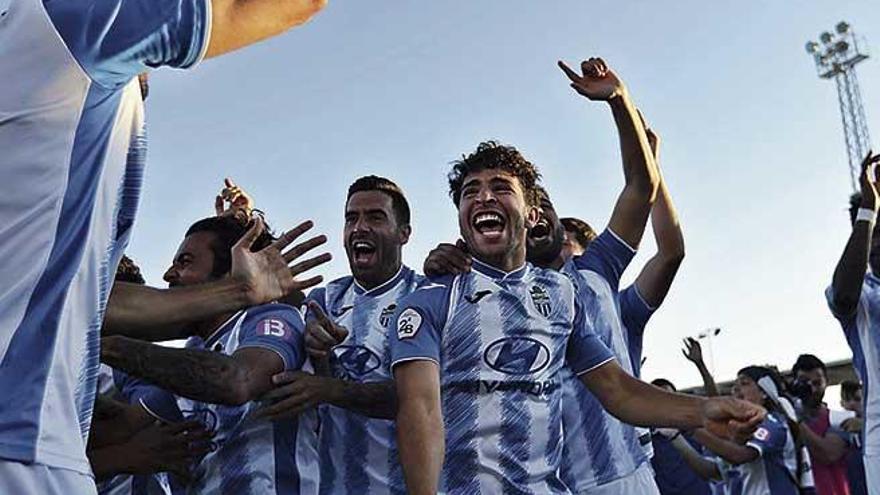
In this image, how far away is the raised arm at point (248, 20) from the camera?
86.9 inches

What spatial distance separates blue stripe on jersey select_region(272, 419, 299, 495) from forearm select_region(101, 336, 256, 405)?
2.35ft

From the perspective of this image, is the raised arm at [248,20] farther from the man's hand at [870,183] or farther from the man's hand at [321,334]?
the man's hand at [870,183]

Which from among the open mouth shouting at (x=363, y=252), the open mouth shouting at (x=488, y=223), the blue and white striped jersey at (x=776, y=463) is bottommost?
the blue and white striped jersey at (x=776, y=463)

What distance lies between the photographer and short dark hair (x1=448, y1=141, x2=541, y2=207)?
5148mm

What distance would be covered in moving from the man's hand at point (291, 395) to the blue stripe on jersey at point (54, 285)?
230cm

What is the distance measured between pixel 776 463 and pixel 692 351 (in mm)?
1278

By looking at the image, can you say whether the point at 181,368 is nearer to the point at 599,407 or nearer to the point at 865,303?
the point at 599,407

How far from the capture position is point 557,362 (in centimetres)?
481

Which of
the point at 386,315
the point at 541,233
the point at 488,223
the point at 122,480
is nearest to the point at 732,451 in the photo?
the point at 541,233

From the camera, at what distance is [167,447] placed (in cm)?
431

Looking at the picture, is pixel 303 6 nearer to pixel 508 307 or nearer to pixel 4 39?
pixel 4 39

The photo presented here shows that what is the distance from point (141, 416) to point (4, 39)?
2632 mm

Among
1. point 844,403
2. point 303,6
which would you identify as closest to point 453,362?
point 303,6

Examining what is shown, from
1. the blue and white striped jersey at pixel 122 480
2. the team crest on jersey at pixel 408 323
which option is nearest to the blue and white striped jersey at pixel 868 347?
the team crest on jersey at pixel 408 323
